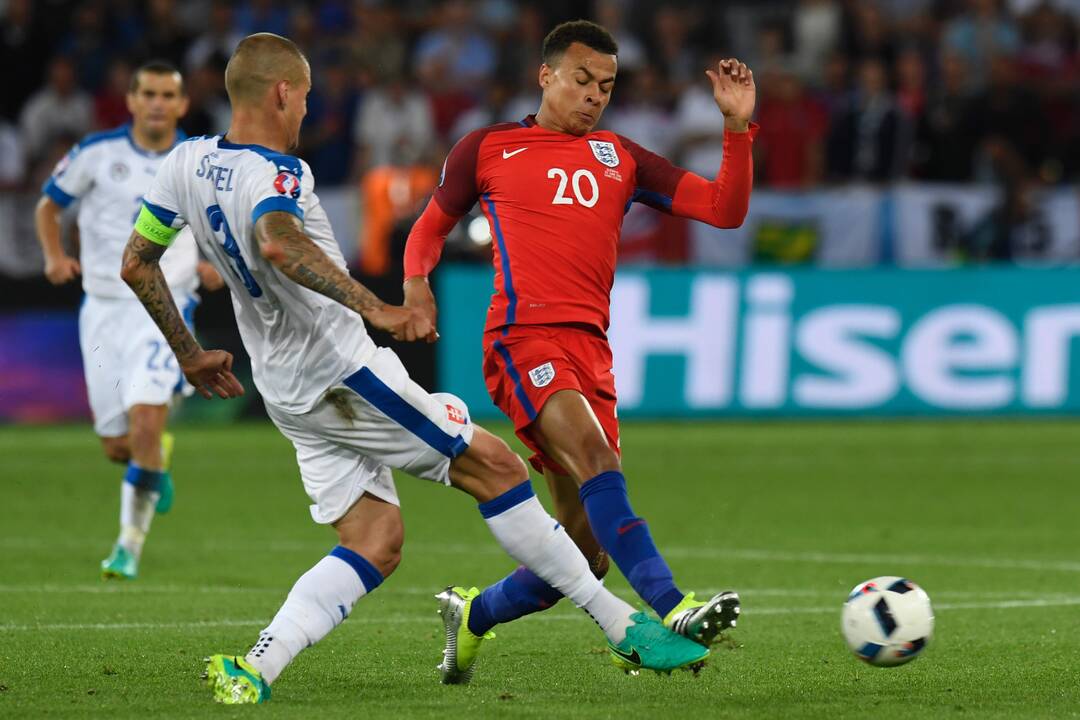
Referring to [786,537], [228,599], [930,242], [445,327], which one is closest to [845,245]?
[930,242]

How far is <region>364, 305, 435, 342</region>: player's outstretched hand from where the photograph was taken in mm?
5402

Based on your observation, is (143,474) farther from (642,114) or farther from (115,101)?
(115,101)

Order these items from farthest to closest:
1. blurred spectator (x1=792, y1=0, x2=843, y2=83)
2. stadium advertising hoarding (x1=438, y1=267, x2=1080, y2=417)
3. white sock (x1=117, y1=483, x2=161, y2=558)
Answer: blurred spectator (x1=792, y1=0, x2=843, y2=83), stadium advertising hoarding (x1=438, y1=267, x2=1080, y2=417), white sock (x1=117, y1=483, x2=161, y2=558)

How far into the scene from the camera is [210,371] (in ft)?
19.8

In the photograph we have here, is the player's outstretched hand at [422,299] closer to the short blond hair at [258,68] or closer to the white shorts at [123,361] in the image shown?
the short blond hair at [258,68]

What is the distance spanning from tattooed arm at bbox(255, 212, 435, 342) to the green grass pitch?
3.92ft

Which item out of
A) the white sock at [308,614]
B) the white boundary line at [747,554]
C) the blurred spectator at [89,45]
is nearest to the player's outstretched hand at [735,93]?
the white sock at [308,614]

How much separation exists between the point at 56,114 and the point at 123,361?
9752 millimetres

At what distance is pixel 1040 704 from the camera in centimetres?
577

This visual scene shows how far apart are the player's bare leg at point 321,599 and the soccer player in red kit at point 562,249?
563 mm

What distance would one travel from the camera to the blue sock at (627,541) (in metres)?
5.77

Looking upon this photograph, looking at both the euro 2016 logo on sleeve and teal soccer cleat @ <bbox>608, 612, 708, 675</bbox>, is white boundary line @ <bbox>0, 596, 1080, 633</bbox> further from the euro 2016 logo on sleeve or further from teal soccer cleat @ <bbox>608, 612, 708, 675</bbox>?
the euro 2016 logo on sleeve

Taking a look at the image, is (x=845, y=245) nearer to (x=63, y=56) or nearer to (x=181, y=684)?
(x=63, y=56)

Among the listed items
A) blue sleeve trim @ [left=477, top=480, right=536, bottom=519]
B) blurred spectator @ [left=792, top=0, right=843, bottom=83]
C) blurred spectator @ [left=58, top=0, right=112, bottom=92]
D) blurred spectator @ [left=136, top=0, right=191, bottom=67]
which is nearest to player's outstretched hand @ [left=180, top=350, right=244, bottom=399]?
blue sleeve trim @ [left=477, top=480, right=536, bottom=519]
